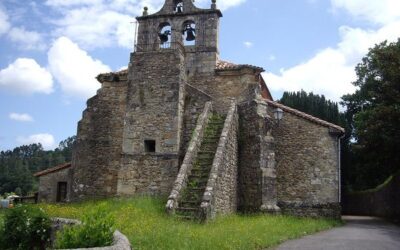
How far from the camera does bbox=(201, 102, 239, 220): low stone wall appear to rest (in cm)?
1388

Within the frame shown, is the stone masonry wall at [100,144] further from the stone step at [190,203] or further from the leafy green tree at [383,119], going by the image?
the leafy green tree at [383,119]

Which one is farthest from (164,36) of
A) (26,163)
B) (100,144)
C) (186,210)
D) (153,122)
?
(26,163)

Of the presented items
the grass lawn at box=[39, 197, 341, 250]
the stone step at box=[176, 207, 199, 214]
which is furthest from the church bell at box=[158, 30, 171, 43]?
the stone step at box=[176, 207, 199, 214]

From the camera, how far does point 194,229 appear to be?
11484 mm

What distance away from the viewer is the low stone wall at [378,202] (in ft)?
75.7

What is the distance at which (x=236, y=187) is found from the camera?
17500 mm

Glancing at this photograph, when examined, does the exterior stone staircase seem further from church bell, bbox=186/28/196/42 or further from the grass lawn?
church bell, bbox=186/28/196/42

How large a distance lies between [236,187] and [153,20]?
934 centimetres

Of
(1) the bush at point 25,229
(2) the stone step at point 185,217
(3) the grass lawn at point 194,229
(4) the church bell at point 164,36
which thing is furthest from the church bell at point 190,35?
(1) the bush at point 25,229

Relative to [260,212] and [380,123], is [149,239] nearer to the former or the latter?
[260,212]

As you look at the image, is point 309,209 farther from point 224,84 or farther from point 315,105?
point 315,105

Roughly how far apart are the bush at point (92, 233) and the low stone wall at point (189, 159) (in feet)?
20.1

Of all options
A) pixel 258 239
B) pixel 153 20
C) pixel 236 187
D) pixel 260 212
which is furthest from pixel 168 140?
pixel 258 239

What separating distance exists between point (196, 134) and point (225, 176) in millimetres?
2171
